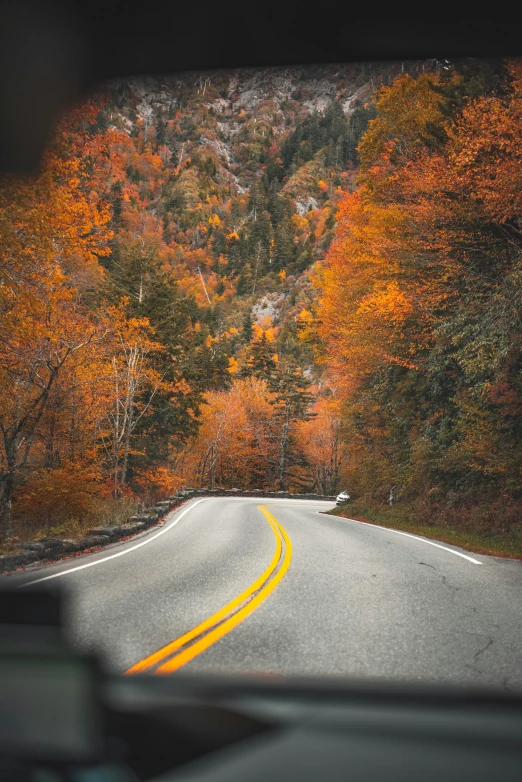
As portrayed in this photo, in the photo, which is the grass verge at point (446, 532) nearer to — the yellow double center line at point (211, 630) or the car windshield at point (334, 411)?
the car windshield at point (334, 411)

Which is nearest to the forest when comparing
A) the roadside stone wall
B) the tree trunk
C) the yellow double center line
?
the roadside stone wall

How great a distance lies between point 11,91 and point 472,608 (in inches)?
268

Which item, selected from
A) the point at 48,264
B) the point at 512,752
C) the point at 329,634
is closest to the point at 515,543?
the point at 329,634

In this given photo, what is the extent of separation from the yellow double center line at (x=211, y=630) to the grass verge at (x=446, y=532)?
608 cm

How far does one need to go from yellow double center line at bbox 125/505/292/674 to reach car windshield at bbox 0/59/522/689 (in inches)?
1.4

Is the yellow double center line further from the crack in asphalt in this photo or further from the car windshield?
the crack in asphalt

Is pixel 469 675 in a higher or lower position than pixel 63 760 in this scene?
lower

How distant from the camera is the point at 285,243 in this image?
5842 inches

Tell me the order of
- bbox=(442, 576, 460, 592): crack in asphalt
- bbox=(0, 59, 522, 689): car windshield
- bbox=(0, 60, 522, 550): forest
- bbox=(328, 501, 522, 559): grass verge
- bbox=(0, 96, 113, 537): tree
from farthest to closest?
bbox=(328, 501, 522, 559): grass verge → bbox=(0, 60, 522, 550): forest → bbox=(0, 96, 113, 537): tree → bbox=(442, 576, 460, 592): crack in asphalt → bbox=(0, 59, 522, 689): car windshield

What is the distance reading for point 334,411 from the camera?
84.5 ft

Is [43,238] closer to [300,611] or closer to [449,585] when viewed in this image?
[300,611]

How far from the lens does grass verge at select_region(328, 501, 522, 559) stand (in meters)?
11.4

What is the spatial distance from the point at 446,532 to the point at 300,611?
419 inches

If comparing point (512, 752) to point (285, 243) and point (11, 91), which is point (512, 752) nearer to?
point (11, 91)
